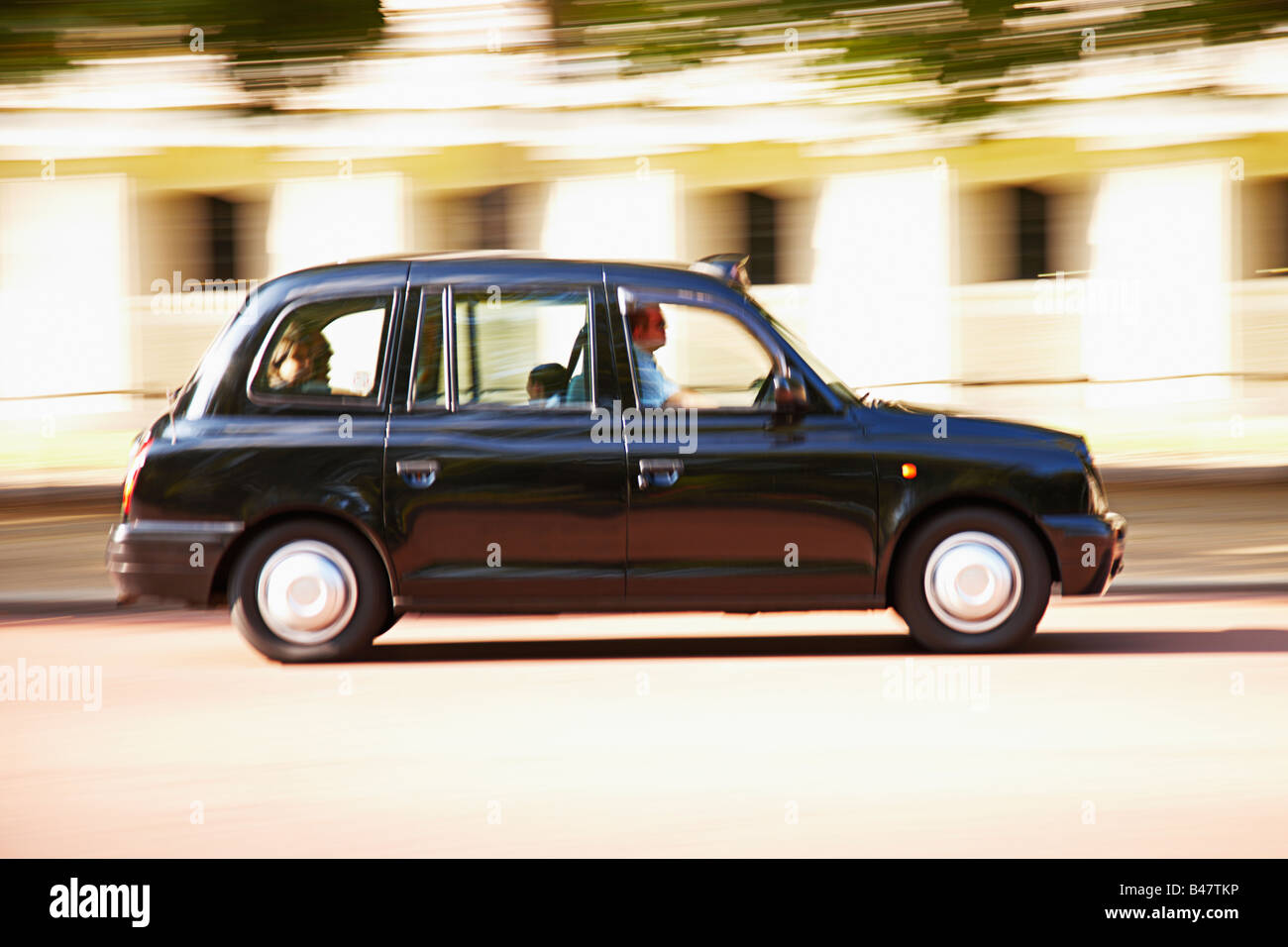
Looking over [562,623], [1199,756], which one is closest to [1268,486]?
[562,623]

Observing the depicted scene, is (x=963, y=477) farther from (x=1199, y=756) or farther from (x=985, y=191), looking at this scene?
(x=985, y=191)

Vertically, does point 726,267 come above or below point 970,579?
above

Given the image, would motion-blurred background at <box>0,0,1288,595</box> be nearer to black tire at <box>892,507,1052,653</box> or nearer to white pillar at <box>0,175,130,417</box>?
white pillar at <box>0,175,130,417</box>

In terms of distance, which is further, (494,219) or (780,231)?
(780,231)

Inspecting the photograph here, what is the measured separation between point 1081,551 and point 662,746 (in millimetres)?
2417

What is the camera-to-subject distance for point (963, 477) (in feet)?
26.6

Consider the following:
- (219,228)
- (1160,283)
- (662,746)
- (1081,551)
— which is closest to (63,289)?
(219,228)

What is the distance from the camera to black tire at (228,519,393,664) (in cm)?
816

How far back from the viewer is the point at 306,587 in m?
8.19

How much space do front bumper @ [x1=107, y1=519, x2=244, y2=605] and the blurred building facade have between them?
691 inches

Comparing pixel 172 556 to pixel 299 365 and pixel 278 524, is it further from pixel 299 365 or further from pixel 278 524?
pixel 299 365

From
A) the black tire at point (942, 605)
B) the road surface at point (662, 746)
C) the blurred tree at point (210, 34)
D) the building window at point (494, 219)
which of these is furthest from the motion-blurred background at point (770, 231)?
the black tire at point (942, 605)

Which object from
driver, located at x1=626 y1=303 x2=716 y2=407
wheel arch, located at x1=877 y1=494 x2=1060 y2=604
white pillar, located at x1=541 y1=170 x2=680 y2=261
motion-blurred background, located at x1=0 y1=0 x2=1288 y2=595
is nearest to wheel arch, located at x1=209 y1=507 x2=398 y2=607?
driver, located at x1=626 y1=303 x2=716 y2=407

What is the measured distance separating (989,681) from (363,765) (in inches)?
106
